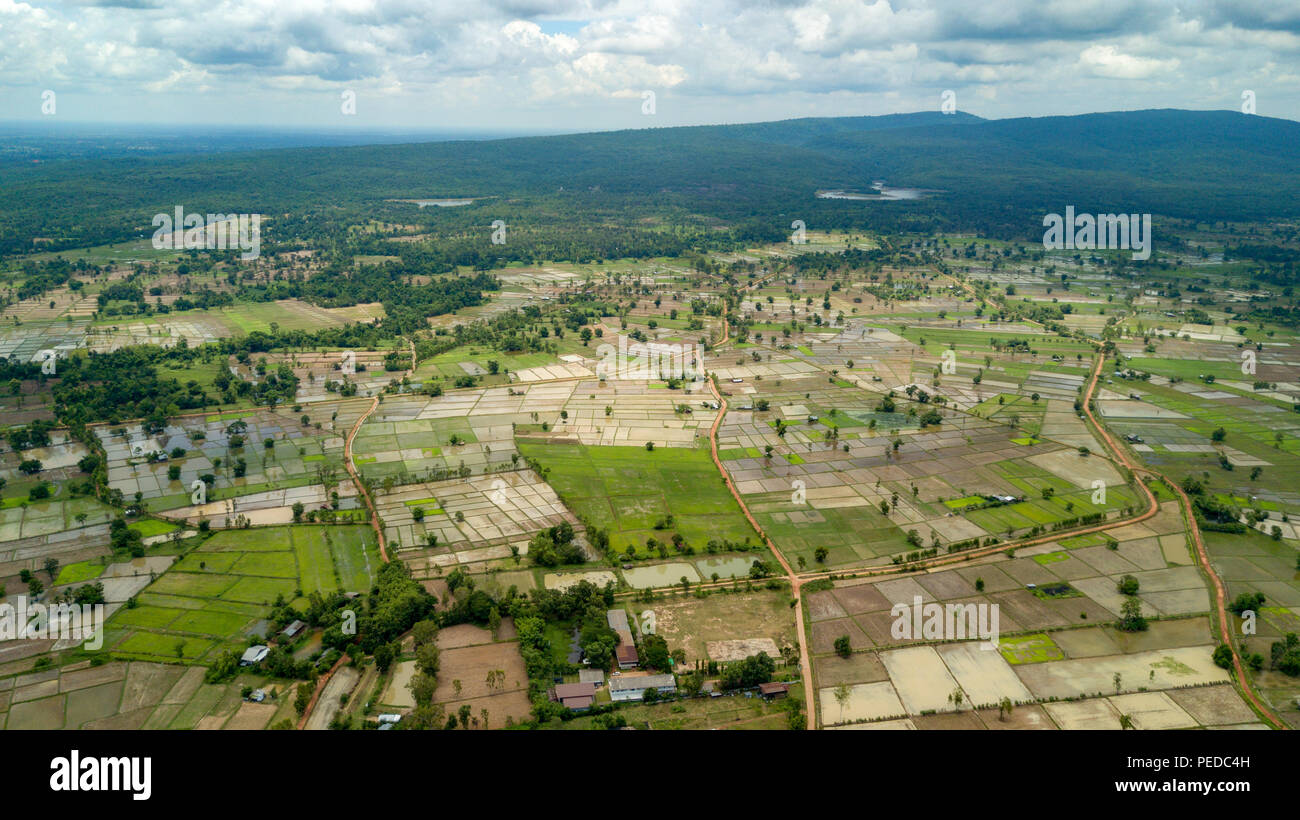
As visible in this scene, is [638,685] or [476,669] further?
[476,669]

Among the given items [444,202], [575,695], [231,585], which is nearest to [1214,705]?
[575,695]

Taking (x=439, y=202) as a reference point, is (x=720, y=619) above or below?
below

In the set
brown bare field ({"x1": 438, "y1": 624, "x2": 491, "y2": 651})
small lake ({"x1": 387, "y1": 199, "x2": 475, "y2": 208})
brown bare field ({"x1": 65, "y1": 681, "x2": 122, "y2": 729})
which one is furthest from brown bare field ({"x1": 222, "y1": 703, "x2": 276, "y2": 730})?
small lake ({"x1": 387, "y1": 199, "x2": 475, "y2": 208})

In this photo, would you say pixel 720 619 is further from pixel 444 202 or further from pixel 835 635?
pixel 444 202

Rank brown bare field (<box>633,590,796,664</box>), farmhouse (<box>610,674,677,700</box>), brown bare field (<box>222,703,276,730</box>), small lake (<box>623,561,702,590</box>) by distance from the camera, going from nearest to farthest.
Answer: brown bare field (<box>222,703,276,730</box>) < farmhouse (<box>610,674,677,700</box>) < brown bare field (<box>633,590,796,664</box>) < small lake (<box>623,561,702,590</box>)

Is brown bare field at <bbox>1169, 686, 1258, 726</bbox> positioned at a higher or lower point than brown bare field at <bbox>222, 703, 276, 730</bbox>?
lower

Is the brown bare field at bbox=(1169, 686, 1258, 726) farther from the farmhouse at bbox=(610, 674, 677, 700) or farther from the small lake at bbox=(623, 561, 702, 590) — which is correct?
the small lake at bbox=(623, 561, 702, 590)

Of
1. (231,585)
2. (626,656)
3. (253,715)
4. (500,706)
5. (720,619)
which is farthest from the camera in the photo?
(231,585)

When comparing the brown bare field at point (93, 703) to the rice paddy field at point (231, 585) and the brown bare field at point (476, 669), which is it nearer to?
the rice paddy field at point (231, 585)

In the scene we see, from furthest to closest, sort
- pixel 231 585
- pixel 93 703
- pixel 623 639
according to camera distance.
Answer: pixel 231 585
pixel 623 639
pixel 93 703
